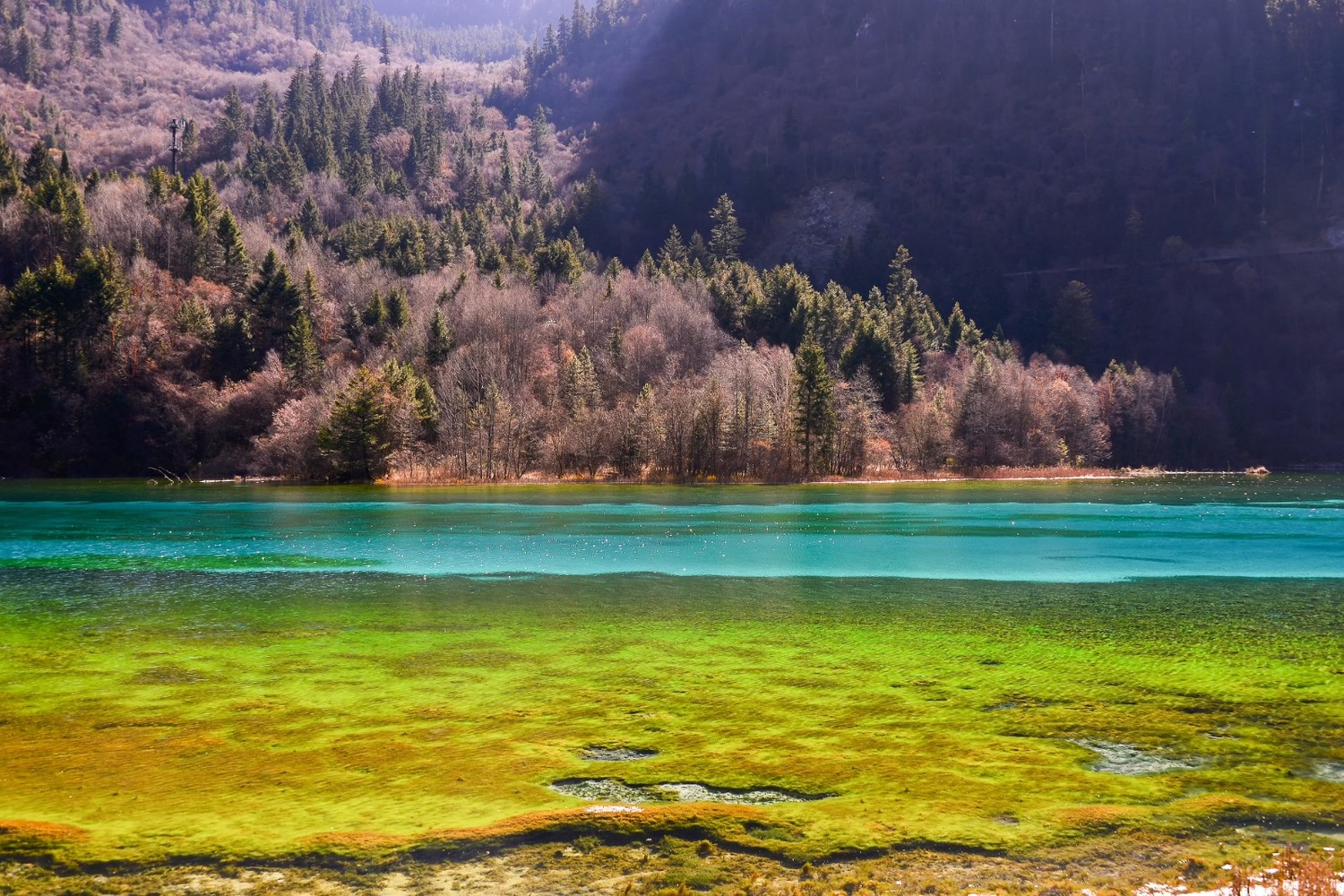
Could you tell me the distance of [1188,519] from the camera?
163 ft

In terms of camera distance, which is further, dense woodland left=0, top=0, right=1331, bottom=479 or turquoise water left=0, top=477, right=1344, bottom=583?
dense woodland left=0, top=0, right=1331, bottom=479

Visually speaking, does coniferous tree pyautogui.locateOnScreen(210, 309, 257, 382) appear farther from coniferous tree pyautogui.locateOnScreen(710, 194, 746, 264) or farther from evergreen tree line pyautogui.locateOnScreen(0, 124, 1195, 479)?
coniferous tree pyautogui.locateOnScreen(710, 194, 746, 264)

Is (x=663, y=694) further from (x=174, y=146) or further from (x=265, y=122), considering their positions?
(x=265, y=122)

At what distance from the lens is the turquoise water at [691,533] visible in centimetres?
3206

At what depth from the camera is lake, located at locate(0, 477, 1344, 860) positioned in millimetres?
10500

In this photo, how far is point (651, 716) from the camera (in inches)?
563

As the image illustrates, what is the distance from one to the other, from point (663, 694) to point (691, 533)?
27.6 metres

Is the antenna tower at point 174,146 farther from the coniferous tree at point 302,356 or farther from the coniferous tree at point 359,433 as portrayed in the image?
the coniferous tree at point 359,433

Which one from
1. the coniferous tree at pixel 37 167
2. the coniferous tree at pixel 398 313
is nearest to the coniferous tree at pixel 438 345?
the coniferous tree at pixel 398 313

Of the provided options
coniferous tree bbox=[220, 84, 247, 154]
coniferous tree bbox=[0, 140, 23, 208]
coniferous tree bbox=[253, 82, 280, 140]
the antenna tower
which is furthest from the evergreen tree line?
coniferous tree bbox=[253, 82, 280, 140]

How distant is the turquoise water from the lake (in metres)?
0.49

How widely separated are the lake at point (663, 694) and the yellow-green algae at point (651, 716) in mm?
64

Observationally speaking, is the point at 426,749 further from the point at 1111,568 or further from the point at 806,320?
the point at 806,320

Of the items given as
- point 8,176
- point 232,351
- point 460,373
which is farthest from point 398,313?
point 8,176
